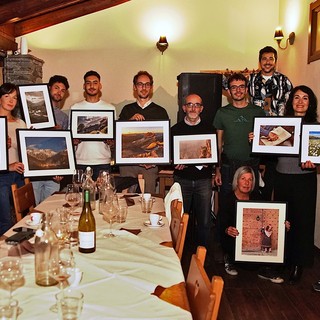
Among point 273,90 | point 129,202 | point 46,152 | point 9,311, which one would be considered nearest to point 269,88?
point 273,90

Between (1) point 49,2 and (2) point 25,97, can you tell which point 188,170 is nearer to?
(2) point 25,97

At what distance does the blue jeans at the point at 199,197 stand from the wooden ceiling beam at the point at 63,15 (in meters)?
3.90

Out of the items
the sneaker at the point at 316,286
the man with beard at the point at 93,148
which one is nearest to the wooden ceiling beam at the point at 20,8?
the man with beard at the point at 93,148

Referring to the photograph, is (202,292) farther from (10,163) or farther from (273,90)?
(273,90)

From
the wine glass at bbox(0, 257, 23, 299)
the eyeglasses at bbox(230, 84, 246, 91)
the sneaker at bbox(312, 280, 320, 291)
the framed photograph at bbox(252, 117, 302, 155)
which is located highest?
the eyeglasses at bbox(230, 84, 246, 91)

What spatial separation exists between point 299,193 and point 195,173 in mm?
937

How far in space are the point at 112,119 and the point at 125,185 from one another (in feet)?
2.40

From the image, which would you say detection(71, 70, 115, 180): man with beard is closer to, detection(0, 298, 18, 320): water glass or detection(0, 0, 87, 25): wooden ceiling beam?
detection(0, 0, 87, 25): wooden ceiling beam

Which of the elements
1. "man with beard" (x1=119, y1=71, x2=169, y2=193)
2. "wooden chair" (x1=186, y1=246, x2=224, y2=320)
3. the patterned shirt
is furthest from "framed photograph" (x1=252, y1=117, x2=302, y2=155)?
"wooden chair" (x1=186, y1=246, x2=224, y2=320)

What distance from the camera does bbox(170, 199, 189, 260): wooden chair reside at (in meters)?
2.16

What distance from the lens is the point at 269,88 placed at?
4254 mm

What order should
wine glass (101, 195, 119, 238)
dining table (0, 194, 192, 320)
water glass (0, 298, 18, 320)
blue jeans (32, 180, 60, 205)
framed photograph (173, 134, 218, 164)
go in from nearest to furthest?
1. water glass (0, 298, 18, 320)
2. dining table (0, 194, 192, 320)
3. wine glass (101, 195, 119, 238)
4. framed photograph (173, 134, 218, 164)
5. blue jeans (32, 180, 60, 205)

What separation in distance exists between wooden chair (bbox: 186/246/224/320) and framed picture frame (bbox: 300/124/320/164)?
2034 mm

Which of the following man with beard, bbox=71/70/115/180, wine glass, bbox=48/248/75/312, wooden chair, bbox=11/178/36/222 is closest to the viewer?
wine glass, bbox=48/248/75/312
